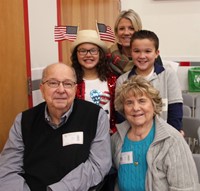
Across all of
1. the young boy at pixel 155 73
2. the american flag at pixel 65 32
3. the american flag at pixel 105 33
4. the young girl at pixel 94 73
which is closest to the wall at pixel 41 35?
the american flag at pixel 65 32

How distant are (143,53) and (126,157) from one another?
0.76 m

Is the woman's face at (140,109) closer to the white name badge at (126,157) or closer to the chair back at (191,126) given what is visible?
the white name badge at (126,157)

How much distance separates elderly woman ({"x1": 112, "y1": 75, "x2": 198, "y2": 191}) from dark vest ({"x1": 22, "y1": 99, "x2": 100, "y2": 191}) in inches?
7.9

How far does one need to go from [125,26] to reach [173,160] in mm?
1295

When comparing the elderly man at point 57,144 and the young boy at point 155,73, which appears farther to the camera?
the young boy at point 155,73

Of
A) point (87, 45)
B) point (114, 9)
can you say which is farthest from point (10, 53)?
point (114, 9)

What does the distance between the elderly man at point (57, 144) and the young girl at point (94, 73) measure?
12.7 inches

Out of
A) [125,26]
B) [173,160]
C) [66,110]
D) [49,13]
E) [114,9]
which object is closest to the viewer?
[173,160]

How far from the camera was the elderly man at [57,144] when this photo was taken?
1737 mm

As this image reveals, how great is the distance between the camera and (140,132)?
1805 millimetres

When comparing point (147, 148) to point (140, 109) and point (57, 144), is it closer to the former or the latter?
point (140, 109)

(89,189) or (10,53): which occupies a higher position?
(10,53)

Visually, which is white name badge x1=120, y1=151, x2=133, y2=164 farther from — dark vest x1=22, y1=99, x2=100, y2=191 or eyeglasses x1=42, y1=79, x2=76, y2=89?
eyeglasses x1=42, y1=79, x2=76, y2=89

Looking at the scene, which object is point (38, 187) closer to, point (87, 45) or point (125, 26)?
point (87, 45)
